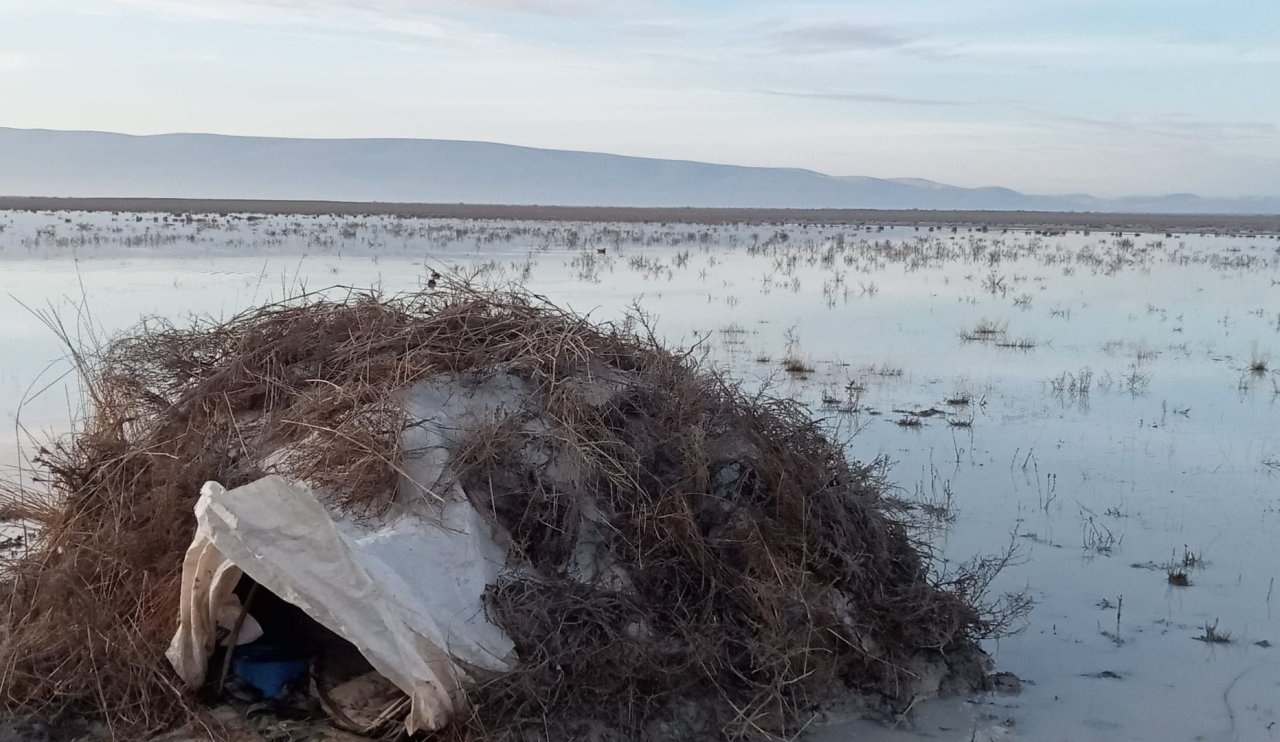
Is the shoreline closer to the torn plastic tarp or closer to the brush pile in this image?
the brush pile

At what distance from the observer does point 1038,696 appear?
18.4 ft

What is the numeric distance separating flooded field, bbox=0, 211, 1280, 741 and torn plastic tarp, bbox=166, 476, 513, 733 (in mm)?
1651

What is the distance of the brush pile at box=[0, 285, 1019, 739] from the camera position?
4.80 m

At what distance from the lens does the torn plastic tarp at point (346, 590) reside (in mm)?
4305

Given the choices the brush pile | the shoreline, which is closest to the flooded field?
the brush pile

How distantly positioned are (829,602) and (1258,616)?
8.71 ft

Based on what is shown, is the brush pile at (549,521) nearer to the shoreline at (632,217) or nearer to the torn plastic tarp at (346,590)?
the torn plastic tarp at (346,590)

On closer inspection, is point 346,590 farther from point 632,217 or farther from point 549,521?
point 632,217

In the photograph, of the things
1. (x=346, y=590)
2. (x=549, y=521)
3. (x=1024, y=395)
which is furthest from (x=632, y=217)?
(x=346, y=590)

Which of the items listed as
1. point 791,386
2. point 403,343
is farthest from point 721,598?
point 791,386

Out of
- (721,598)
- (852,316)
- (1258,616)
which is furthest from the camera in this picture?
(852,316)

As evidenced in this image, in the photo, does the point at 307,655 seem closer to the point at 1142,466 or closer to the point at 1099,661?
the point at 1099,661

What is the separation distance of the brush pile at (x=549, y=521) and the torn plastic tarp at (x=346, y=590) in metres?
0.13

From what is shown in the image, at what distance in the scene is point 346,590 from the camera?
14.1 ft
